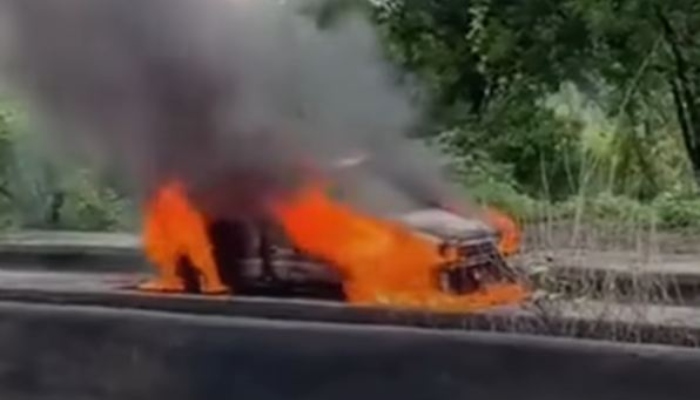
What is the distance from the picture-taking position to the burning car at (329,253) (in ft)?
12.9

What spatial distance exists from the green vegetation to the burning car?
7.18ft

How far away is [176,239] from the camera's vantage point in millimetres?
4277

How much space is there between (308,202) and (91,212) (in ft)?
8.99

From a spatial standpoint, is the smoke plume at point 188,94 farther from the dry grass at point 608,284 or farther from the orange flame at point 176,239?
the dry grass at point 608,284

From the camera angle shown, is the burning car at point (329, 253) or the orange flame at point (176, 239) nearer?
the burning car at point (329, 253)

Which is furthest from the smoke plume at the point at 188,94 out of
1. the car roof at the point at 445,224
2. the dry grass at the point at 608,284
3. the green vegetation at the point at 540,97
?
the green vegetation at the point at 540,97

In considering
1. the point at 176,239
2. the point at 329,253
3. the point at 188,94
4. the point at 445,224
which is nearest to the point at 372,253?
the point at 329,253

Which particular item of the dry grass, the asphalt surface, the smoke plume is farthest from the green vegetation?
the asphalt surface

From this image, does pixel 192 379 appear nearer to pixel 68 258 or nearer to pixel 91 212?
pixel 68 258

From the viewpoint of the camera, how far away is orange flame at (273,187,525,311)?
386 cm

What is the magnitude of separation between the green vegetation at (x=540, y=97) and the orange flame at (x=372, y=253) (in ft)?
7.43

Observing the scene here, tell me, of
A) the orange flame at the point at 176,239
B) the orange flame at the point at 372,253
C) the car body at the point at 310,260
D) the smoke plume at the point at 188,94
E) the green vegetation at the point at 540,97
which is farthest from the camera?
the green vegetation at the point at 540,97

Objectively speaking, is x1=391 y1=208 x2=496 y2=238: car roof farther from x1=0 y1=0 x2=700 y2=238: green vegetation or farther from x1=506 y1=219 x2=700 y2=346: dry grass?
x1=0 y1=0 x2=700 y2=238: green vegetation

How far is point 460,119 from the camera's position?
8109 mm
